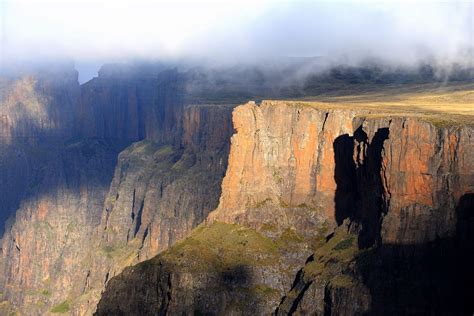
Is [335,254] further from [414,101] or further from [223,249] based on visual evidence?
[414,101]

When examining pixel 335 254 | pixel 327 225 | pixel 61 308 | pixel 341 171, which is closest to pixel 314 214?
pixel 327 225

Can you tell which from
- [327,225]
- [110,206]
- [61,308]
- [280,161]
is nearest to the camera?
[327,225]

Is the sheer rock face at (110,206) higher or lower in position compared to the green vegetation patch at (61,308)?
higher

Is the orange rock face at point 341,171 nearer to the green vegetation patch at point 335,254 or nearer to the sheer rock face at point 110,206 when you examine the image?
the green vegetation patch at point 335,254

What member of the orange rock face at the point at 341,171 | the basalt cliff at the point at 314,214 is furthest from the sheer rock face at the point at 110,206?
the orange rock face at the point at 341,171

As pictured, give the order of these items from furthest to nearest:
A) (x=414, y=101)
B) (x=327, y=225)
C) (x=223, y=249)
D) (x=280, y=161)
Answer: (x=414, y=101) < (x=280, y=161) < (x=327, y=225) < (x=223, y=249)

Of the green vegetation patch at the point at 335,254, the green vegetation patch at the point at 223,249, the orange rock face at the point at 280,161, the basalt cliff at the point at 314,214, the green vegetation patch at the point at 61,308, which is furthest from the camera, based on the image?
the green vegetation patch at the point at 61,308

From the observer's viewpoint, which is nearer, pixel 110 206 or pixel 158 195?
pixel 158 195
